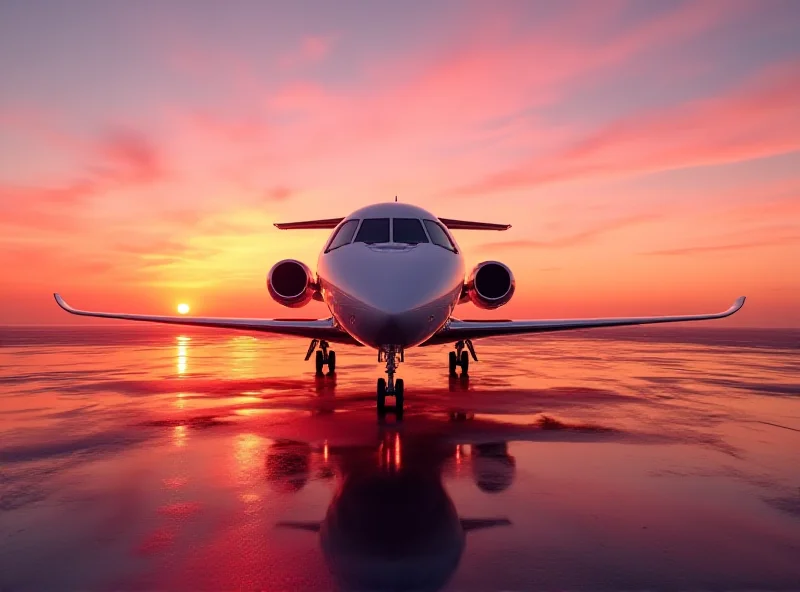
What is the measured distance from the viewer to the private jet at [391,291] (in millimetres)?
6805

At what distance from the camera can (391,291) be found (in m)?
6.63

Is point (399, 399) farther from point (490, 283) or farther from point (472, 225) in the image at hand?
point (472, 225)

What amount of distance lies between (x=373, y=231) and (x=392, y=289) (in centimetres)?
209

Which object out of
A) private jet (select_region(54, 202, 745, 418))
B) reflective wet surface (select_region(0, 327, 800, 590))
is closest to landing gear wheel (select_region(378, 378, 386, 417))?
private jet (select_region(54, 202, 745, 418))

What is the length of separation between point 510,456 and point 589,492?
1.32 meters

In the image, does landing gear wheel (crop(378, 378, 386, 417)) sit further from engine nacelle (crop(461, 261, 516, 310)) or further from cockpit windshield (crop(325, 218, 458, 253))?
engine nacelle (crop(461, 261, 516, 310))

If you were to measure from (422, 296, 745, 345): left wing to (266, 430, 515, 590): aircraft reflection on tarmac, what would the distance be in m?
3.60

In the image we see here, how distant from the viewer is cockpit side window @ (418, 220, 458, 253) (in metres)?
8.64

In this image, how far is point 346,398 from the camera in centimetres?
1020

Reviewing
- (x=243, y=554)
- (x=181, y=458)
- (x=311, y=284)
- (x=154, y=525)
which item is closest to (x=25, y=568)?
(x=154, y=525)

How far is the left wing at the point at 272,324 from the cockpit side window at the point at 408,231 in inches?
93.0

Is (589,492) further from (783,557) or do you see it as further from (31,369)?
(31,369)

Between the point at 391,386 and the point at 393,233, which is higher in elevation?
the point at 393,233

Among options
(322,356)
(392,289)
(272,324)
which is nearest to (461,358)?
(322,356)
